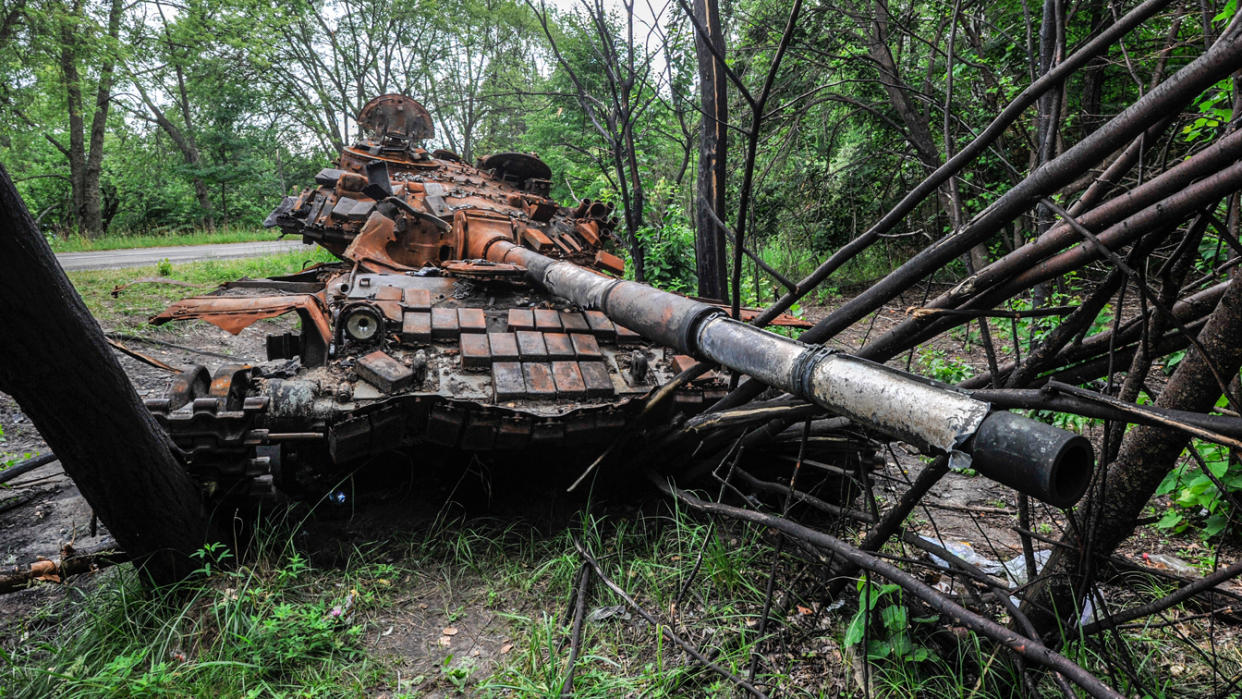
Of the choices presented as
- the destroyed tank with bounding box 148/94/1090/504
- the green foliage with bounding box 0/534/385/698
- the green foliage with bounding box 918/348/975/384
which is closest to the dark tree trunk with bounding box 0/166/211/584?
the green foliage with bounding box 0/534/385/698

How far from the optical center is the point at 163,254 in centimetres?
1450

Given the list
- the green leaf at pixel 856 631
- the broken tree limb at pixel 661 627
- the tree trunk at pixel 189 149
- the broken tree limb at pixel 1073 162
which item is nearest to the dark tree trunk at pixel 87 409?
the broken tree limb at pixel 661 627

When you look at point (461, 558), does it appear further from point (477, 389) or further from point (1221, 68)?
point (1221, 68)

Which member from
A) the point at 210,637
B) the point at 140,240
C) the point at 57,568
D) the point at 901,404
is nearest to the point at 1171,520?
the point at 901,404

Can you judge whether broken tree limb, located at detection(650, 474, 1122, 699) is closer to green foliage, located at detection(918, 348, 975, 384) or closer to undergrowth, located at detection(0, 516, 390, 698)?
undergrowth, located at detection(0, 516, 390, 698)

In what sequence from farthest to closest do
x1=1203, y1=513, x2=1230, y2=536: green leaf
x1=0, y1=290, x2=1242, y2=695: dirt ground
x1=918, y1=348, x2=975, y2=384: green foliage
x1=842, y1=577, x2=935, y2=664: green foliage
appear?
x1=918, y1=348, x2=975, y2=384: green foliage
x1=1203, y1=513, x2=1230, y2=536: green leaf
x1=0, y1=290, x2=1242, y2=695: dirt ground
x1=842, y1=577, x2=935, y2=664: green foliage

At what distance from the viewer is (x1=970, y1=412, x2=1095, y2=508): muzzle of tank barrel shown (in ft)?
4.41

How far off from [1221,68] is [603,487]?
351 centimetres

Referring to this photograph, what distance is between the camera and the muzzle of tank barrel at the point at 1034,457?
4.41ft

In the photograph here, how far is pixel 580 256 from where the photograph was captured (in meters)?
5.96

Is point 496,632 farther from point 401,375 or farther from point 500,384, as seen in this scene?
point 401,375

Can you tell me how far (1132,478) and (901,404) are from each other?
95 centimetres

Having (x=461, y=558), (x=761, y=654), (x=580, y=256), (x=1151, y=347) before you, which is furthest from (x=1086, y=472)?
(x=580, y=256)

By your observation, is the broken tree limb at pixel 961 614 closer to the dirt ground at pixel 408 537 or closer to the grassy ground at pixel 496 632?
the grassy ground at pixel 496 632
